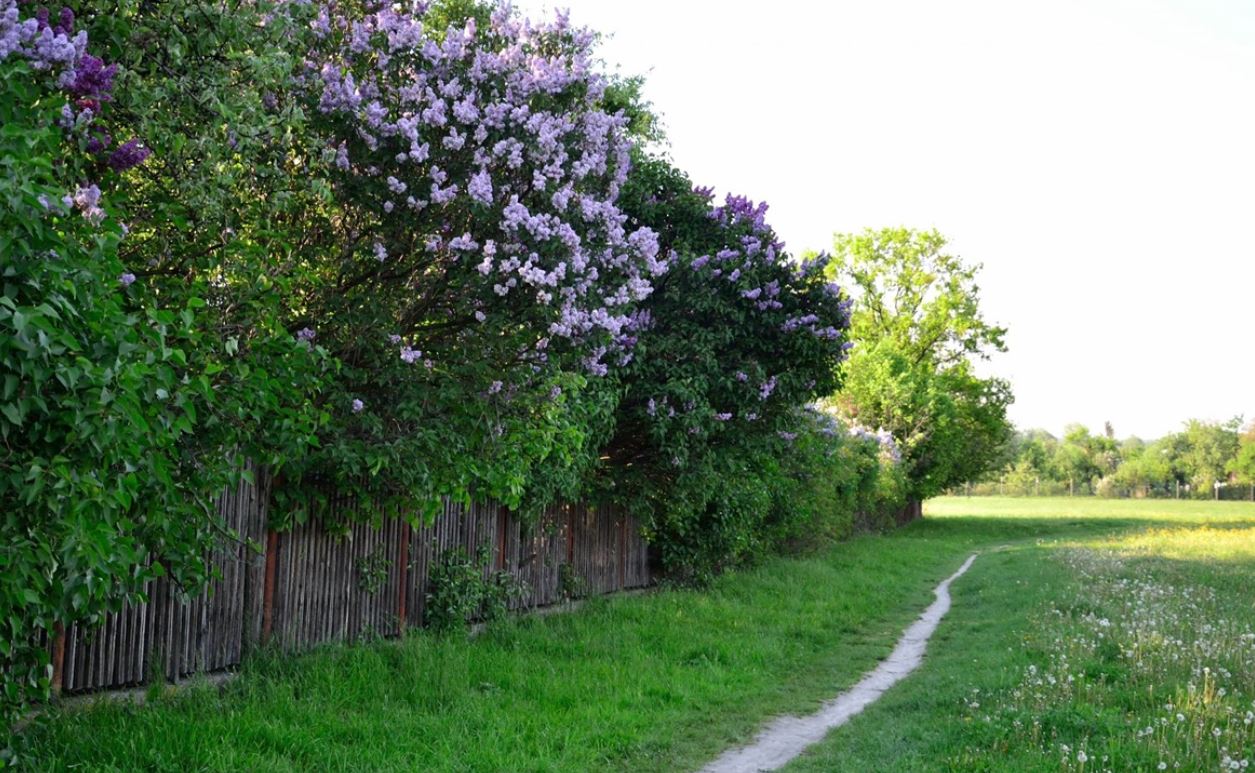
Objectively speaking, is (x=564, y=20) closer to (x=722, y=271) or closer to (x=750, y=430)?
(x=722, y=271)

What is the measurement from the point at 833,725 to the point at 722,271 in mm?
6046

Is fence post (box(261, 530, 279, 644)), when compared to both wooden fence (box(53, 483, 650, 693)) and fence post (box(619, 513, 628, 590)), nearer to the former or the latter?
wooden fence (box(53, 483, 650, 693))

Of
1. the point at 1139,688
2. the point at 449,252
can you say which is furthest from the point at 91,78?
the point at 1139,688

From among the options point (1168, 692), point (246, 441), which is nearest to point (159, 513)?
point (246, 441)

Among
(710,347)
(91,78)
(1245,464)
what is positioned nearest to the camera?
(91,78)

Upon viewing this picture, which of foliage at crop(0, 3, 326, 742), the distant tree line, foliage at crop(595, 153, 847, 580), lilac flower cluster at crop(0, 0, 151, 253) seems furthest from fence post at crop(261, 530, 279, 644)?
the distant tree line

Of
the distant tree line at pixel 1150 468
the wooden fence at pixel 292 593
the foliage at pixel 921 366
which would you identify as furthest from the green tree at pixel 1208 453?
the wooden fence at pixel 292 593

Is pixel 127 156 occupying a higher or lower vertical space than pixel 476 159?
lower

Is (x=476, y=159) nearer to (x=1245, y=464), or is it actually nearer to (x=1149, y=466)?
(x=1245, y=464)

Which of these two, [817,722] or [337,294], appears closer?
[337,294]

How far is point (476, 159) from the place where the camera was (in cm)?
816

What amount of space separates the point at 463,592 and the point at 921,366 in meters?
41.5

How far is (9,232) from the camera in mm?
3855

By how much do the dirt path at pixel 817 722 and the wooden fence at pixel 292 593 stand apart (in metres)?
3.80
